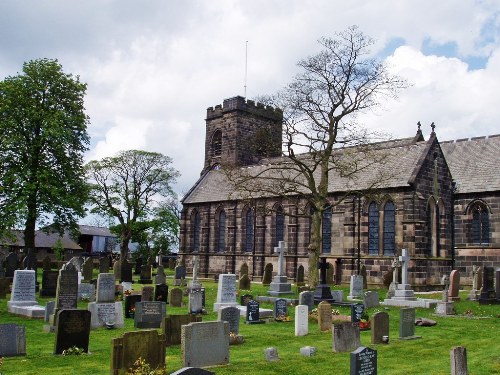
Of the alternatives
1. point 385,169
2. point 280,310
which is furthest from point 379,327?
point 385,169

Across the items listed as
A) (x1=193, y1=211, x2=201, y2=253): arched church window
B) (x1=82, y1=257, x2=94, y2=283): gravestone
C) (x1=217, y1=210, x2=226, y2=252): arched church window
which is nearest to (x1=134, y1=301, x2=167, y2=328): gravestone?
(x1=82, y1=257, x2=94, y2=283): gravestone

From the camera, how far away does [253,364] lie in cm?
1120

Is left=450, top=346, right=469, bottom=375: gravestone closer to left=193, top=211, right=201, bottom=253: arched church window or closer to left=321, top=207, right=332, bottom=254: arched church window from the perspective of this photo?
left=321, top=207, right=332, bottom=254: arched church window

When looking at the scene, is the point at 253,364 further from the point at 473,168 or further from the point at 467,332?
the point at 473,168

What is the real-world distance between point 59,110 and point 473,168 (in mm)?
26819

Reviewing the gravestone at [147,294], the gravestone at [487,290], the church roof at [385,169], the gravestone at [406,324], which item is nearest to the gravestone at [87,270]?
the church roof at [385,169]

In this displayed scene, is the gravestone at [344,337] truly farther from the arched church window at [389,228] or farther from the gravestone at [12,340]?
the arched church window at [389,228]

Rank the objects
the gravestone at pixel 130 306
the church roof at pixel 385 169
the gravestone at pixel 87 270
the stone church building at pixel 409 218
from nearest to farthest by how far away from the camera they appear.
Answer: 1. the gravestone at pixel 130 306
2. the gravestone at pixel 87 270
3. the stone church building at pixel 409 218
4. the church roof at pixel 385 169

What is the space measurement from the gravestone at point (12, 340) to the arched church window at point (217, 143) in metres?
41.4

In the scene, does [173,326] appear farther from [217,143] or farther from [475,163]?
[217,143]

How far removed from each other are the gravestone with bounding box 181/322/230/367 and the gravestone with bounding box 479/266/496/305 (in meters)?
17.6

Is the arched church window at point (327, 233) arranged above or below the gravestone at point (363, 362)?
above

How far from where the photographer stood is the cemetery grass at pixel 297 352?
10.8m

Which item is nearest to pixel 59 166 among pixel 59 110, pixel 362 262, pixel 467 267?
pixel 59 110
